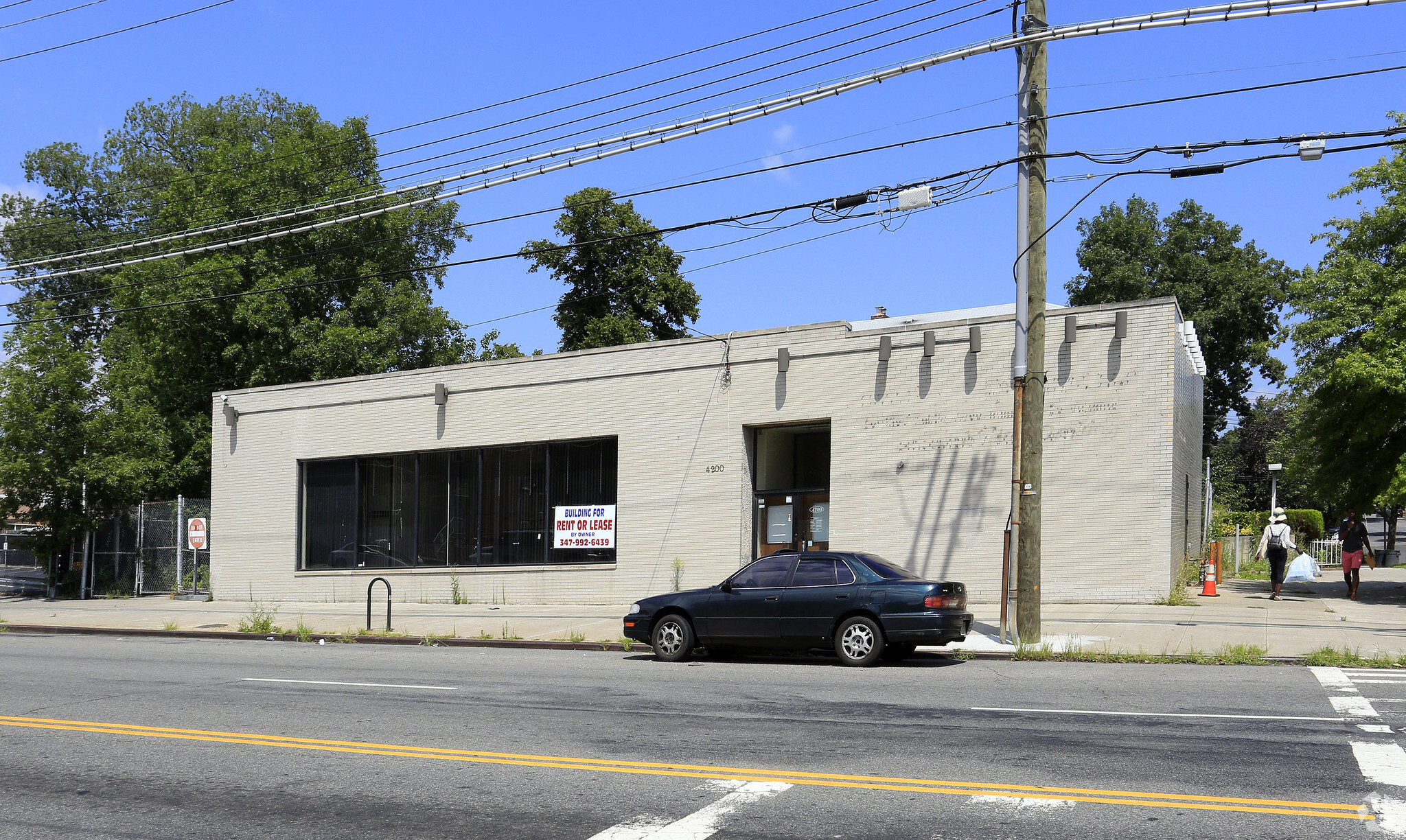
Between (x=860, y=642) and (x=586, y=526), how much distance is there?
1067 cm

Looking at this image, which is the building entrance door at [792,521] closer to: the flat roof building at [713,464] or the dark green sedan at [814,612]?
the flat roof building at [713,464]

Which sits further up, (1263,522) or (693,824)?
(693,824)

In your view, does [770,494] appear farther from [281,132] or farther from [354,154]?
[281,132]

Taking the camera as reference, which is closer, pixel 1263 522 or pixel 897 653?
pixel 897 653

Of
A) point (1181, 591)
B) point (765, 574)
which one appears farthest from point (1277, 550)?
point (765, 574)

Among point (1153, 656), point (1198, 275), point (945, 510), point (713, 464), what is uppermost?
point (1198, 275)

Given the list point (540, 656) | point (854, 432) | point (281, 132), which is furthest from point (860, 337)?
point (281, 132)

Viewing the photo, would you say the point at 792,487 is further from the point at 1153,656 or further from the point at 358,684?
the point at 358,684

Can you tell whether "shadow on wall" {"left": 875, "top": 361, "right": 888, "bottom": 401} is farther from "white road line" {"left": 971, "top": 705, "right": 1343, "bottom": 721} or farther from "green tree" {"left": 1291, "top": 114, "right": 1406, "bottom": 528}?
"white road line" {"left": 971, "top": 705, "right": 1343, "bottom": 721}

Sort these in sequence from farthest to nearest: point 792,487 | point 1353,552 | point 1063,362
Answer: point 792,487 → point 1353,552 → point 1063,362

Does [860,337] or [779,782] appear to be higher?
[860,337]

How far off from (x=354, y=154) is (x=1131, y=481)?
31316 mm

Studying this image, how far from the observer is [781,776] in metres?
7.32

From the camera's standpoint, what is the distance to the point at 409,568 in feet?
84.0
